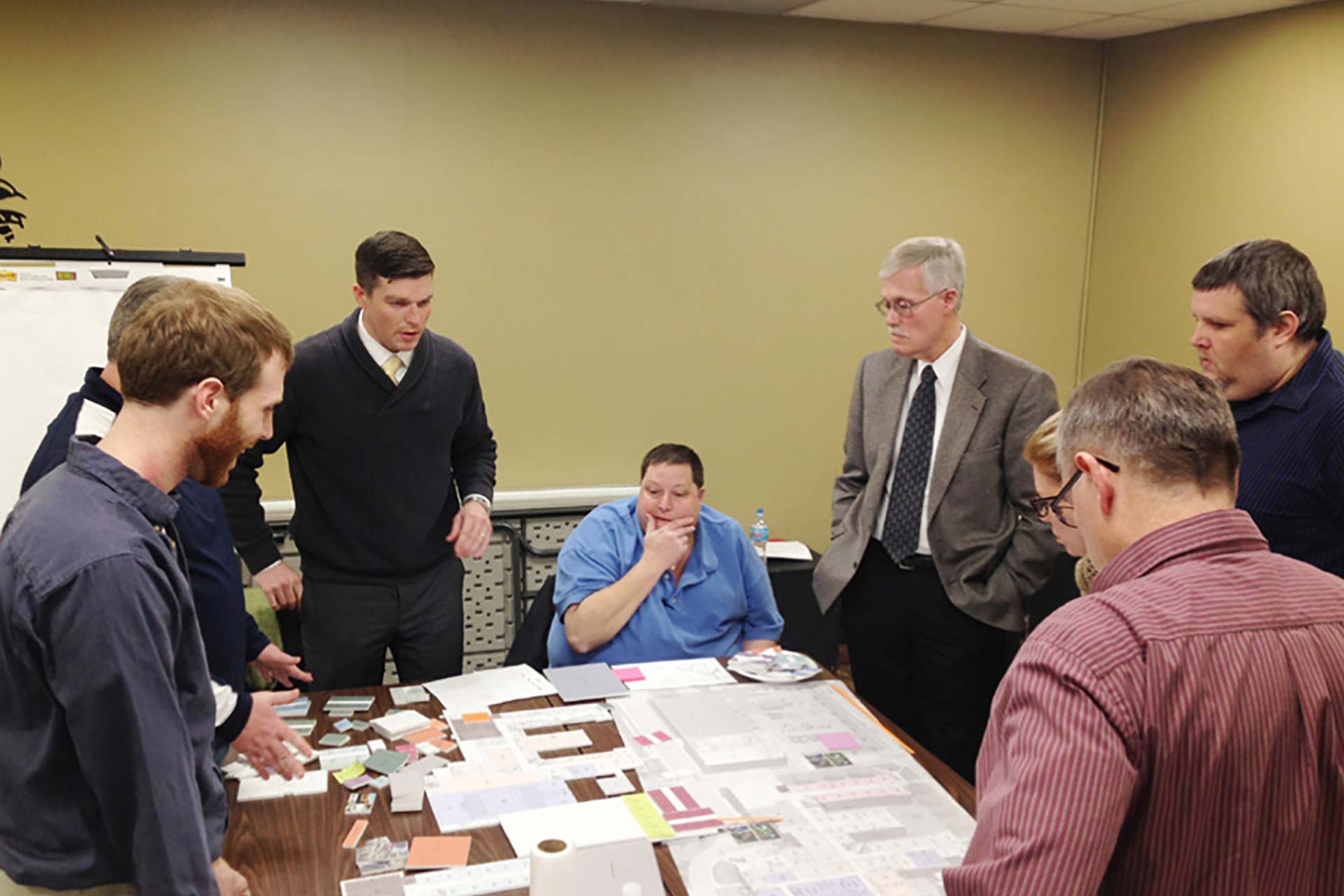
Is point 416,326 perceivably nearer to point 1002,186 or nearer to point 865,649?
point 865,649

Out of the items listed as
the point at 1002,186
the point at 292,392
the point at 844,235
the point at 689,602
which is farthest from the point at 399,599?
the point at 1002,186

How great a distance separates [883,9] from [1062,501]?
330 centimetres

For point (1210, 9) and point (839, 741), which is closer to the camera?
point (839, 741)

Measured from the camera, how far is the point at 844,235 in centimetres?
445

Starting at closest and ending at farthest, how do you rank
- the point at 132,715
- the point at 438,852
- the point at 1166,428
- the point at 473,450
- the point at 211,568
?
the point at 1166,428
the point at 132,715
the point at 438,852
the point at 211,568
the point at 473,450

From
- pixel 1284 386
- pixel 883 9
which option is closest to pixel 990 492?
pixel 1284 386

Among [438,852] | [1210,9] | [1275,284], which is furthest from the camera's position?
[1210,9]

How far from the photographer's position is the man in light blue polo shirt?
256 centimetres

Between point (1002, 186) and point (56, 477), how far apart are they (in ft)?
13.9

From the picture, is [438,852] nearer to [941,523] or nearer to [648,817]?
[648,817]

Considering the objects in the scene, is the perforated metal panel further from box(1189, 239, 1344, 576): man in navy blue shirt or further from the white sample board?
box(1189, 239, 1344, 576): man in navy blue shirt

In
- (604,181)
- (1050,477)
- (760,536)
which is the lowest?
(760,536)

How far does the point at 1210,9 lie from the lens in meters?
3.83

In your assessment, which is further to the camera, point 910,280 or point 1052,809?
point 910,280
